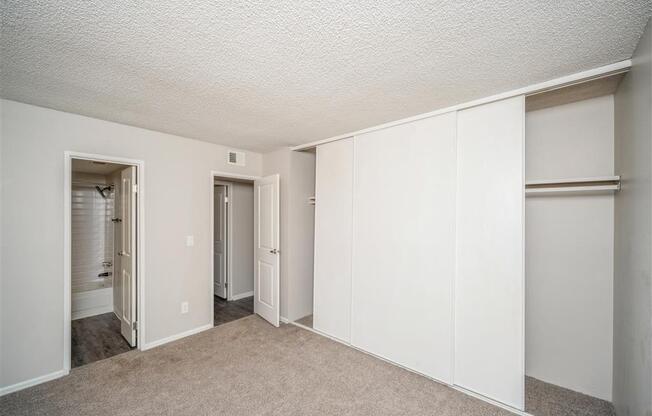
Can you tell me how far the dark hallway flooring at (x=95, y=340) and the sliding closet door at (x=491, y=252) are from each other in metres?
3.50

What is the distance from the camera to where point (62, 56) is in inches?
64.8

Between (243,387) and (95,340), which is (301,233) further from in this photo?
(95,340)

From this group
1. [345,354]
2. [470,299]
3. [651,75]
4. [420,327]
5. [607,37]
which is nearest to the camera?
[651,75]

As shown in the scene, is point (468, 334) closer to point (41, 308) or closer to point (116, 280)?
point (41, 308)

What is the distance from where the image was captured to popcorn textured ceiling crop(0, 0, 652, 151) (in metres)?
1.27

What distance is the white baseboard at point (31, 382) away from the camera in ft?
7.34

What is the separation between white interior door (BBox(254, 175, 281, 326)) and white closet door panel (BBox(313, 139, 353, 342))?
0.55 metres

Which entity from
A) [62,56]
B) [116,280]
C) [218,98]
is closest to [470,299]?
[218,98]

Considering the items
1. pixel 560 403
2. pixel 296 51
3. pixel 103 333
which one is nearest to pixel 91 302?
pixel 103 333

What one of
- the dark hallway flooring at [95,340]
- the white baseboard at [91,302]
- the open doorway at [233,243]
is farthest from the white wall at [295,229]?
the white baseboard at [91,302]

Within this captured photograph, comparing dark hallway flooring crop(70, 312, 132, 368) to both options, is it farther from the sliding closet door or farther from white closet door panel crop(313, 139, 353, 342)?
the sliding closet door

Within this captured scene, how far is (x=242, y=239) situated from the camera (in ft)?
16.2

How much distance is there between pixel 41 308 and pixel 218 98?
2.44 m

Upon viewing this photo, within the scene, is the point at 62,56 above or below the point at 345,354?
above
